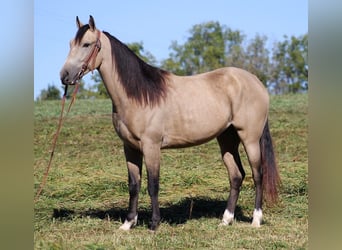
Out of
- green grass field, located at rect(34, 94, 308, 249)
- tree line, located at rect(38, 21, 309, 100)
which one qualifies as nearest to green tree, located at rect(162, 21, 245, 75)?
tree line, located at rect(38, 21, 309, 100)

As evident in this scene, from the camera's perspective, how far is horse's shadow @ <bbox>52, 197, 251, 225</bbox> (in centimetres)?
537

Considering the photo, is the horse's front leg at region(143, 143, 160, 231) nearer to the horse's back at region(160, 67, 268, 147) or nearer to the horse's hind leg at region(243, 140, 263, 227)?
the horse's back at region(160, 67, 268, 147)

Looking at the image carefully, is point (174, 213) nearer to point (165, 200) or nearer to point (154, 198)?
point (165, 200)

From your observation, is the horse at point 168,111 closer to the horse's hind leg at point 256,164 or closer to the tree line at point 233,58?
the horse's hind leg at point 256,164

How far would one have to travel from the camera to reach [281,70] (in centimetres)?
4419

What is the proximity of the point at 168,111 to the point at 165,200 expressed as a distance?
1721 mm

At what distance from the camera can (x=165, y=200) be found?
6.21 m

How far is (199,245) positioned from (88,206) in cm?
203

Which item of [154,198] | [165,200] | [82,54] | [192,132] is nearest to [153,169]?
[154,198]

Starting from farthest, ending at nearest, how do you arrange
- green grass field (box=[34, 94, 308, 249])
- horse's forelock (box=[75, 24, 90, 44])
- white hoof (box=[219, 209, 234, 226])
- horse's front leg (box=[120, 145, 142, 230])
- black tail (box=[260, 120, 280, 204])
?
black tail (box=[260, 120, 280, 204]), white hoof (box=[219, 209, 234, 226]), horse's front leg (box=[120, 145, 142, 230]), horse's forelock (box=[75, 24, 90, 44]), green grass field (box=[34, 94, 308, 249])

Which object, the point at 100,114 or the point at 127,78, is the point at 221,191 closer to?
the point at 127,78
